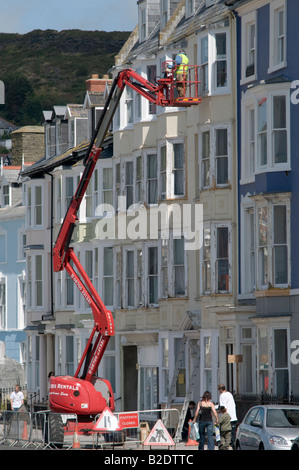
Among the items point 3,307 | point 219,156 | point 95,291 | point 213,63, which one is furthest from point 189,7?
point 3,307

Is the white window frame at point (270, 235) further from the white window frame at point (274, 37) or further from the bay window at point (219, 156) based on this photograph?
the white window frame at point (274, 37)

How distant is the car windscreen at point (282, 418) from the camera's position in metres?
29.6

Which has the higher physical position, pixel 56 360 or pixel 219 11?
pixel 219 11

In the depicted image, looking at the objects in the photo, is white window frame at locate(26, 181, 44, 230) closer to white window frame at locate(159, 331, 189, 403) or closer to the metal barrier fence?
white window frame at locate(159, 331, 189, 403)

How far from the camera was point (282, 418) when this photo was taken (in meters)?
29.9

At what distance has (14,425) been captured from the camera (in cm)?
3894

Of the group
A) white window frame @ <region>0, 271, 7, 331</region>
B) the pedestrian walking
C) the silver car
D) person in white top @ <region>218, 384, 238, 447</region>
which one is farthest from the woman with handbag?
white window frame @ <region>0, 271, 7, 331</region>

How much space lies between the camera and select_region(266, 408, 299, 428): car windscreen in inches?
1164

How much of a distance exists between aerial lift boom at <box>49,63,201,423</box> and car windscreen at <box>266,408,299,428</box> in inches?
382

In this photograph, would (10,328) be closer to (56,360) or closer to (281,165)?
(56,360)

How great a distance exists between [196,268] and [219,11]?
27.6 ft

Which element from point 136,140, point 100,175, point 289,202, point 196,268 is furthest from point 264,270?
point 100,175

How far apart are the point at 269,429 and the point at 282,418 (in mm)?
879

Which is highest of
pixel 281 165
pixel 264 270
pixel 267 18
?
pixel 267 18
